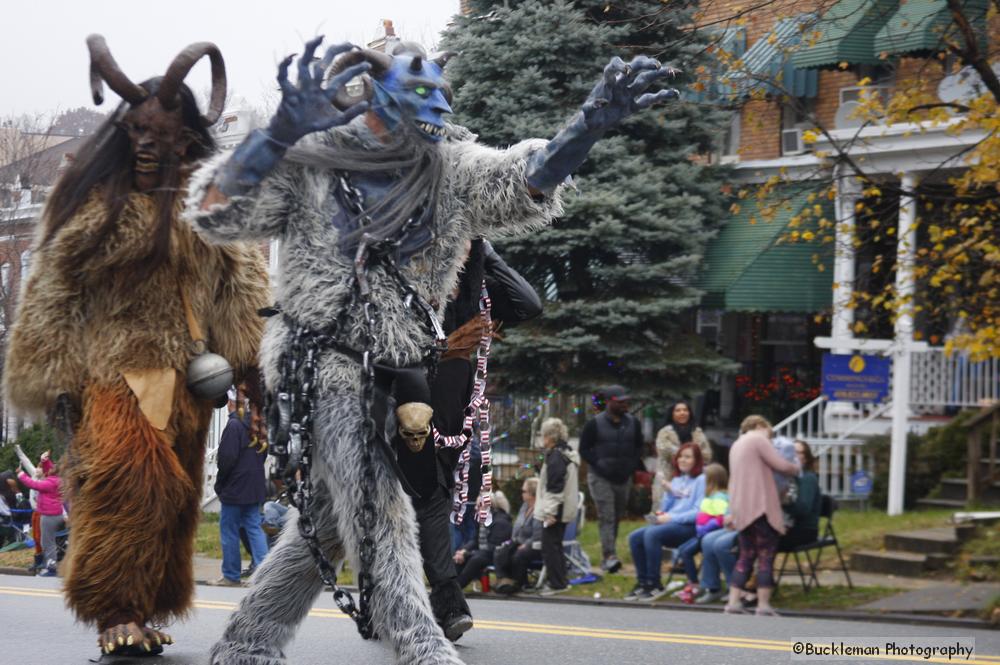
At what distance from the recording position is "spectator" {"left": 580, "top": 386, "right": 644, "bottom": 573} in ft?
47.1

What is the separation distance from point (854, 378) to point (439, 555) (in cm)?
1404

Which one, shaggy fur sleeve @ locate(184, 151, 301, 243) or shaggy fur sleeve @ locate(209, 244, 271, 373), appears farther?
shaggy fur sleeve @ locate(209, 244, 271, 373)

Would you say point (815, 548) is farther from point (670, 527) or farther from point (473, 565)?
point (473, 565)

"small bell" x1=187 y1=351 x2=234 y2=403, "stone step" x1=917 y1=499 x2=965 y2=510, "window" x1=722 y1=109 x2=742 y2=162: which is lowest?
"stone step" x1=917 y1=499 x2=965 y2=510

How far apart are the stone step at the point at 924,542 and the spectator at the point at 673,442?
79.1 inches

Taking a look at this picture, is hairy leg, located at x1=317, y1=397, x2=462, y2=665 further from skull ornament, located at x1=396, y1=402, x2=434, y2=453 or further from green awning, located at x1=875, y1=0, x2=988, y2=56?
green awning, located at x1=875, y1=0, x2=988, y2=56

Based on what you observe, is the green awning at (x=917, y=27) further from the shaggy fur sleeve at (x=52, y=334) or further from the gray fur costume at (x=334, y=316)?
the shaggy fur sleeve at (x=52, y=334)

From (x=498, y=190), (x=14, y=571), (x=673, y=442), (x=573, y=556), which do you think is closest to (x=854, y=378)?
(x=673, y=442)

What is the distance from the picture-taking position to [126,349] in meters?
6.43

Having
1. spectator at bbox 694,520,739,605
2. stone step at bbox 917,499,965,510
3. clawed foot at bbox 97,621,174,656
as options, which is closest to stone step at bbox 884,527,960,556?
stone step at bbox 917,499,965,510

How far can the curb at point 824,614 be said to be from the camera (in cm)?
1036

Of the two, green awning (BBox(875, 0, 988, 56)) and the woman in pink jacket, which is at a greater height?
green awning (BBox(875, 0, 988, 56))

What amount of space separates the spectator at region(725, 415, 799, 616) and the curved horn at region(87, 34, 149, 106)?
6593 millimetres

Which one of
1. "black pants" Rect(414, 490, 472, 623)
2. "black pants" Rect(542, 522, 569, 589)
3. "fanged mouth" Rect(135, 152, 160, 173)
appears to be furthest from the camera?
"black pants" Rect(542, 522, 569, 589)
